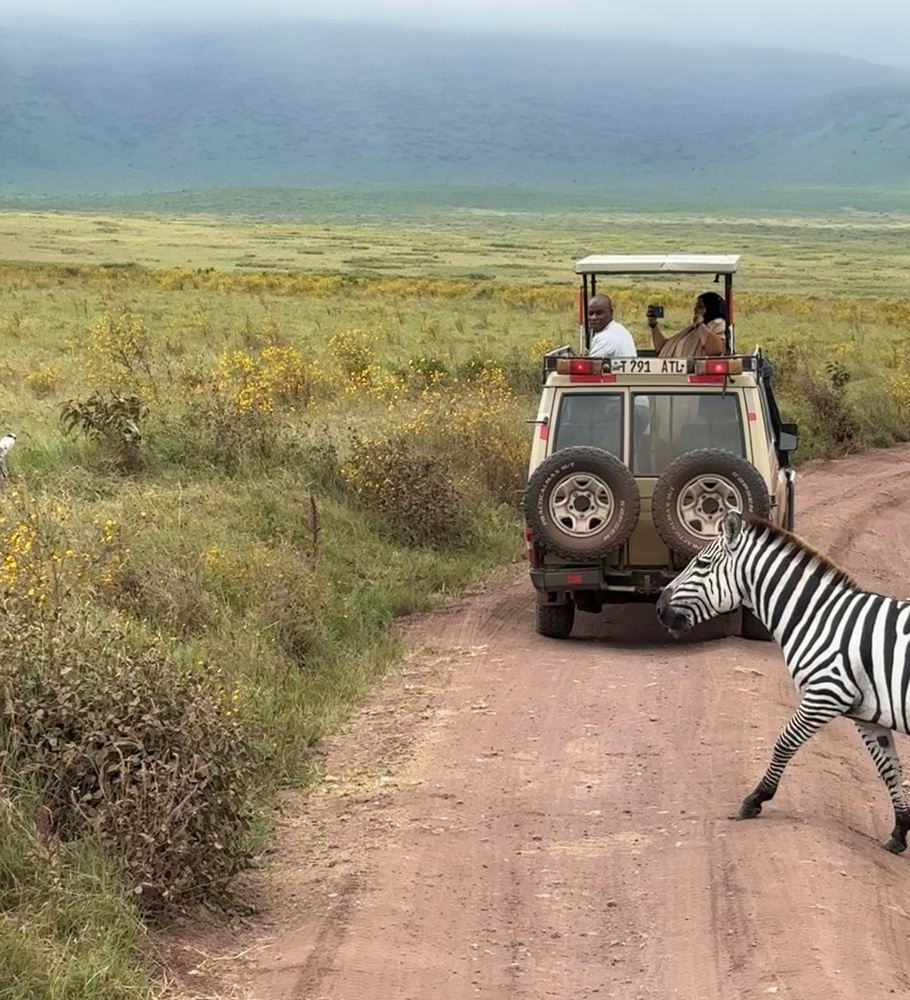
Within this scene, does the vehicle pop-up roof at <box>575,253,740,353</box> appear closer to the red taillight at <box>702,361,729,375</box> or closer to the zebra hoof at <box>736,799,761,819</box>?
the red taillight at <box>702,361,729,375</box>

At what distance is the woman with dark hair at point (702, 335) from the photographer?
1143cm

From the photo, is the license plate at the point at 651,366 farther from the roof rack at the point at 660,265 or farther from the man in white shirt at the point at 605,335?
the roof rack at the point at 660,265

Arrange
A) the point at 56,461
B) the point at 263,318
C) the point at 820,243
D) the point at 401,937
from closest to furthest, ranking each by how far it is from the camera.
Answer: the point at 401,937 < the point at 56,461 < the point at 263,318 < the point at 820,243

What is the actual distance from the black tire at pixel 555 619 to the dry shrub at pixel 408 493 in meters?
2.50

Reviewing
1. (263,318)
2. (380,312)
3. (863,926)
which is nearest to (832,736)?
(863,926)

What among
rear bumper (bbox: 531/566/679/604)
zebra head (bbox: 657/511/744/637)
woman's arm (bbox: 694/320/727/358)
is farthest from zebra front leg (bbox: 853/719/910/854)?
woman's arm (bbox: 694/320/727/358)

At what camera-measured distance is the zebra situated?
663 cm

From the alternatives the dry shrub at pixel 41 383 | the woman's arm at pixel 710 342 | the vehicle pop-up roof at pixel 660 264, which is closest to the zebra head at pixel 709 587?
the vehicle pop-up roof at pixel 660 264

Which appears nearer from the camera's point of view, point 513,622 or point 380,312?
point 513,622

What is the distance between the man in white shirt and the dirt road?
2.41m

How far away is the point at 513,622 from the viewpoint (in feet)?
36.3

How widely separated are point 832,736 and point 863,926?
2869 mm

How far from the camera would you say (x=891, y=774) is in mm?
6758

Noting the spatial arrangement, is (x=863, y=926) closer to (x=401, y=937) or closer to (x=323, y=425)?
(x=401, y=937)
